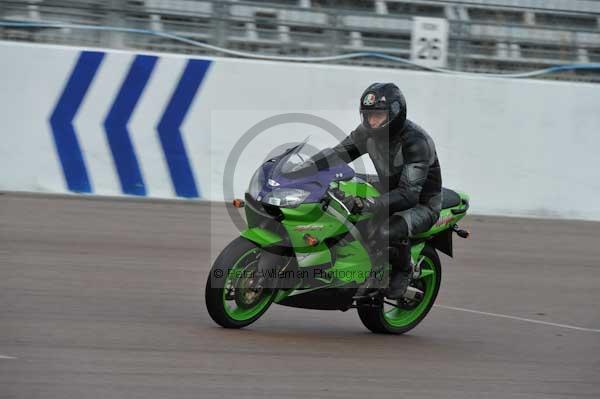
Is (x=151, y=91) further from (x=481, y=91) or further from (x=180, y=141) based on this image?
(x=481, y=91)

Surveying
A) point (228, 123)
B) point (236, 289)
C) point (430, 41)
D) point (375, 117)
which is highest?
point (430, 41)

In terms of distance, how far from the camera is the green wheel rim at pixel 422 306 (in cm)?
738

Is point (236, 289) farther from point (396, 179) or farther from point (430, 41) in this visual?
point (430, 41)

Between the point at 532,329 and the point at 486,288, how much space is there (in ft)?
5.68

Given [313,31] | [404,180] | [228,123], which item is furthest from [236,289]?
[313,31]

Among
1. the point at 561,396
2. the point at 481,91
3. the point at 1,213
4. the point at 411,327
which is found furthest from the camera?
the point at 481,91

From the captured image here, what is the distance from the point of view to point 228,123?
1338 centimetres

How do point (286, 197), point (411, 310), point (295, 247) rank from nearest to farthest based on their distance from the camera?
point (286, 197) < point (295, 247) < point (411, 310)

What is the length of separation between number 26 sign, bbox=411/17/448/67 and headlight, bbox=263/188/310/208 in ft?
27.3

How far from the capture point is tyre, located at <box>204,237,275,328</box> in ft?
20.6

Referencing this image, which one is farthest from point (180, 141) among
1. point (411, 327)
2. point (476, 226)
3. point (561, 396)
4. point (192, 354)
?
point (561, 396)

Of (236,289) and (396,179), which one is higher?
(396,179)

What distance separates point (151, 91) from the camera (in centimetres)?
1304

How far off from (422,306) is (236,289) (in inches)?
68.0
